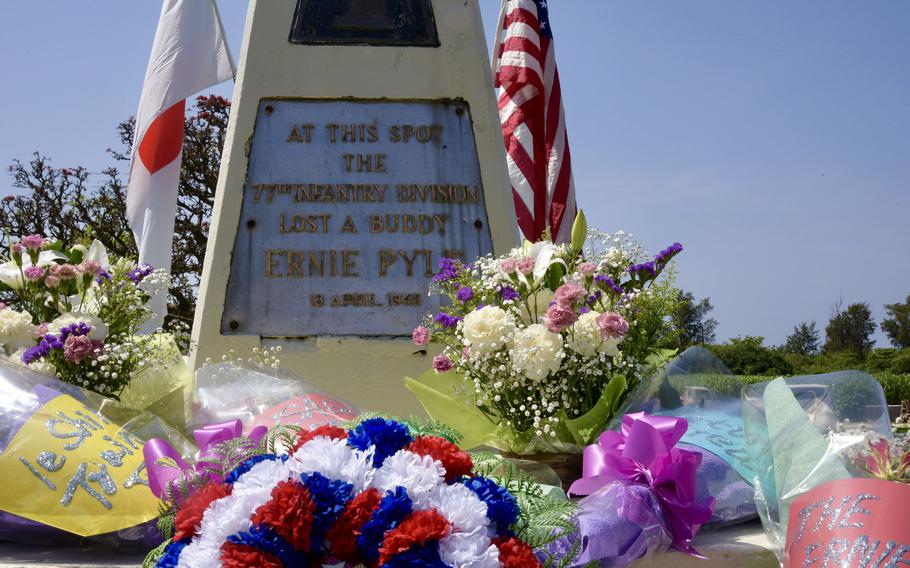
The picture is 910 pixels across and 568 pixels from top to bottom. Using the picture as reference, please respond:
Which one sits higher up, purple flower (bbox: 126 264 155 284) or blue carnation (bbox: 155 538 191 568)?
purple flower (bbox: 126 264 155 284)

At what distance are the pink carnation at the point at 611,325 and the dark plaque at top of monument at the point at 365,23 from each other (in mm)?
2874

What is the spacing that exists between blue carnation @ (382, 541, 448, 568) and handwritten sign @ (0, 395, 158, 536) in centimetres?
117

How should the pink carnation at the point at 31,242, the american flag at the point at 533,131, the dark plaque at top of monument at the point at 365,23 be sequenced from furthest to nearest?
the american flag at the point at 533,131, the dark plaque at top of monument at the point at 365,23, the pink carnation at the point at 31,242

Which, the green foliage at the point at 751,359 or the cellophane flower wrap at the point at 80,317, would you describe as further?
the green foliage at the point at 751,359

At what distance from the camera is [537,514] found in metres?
2.04

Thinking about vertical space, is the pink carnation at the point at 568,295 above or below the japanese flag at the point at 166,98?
below

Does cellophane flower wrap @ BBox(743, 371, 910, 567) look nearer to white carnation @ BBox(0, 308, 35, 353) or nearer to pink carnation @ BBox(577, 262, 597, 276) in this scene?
pink carnation @ BBox(577, 262, 597, 276)

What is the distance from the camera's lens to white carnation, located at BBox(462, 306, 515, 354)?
3.10 meters

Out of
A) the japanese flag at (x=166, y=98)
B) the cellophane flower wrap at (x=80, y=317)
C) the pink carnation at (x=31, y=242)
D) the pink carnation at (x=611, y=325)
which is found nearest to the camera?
the pink carnation at (x=611, y=325)

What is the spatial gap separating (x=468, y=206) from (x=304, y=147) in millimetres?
981

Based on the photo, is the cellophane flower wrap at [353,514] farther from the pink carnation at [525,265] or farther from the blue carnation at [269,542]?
the pink carnation at [525,265]

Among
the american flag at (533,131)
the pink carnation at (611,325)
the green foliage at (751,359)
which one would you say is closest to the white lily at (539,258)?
the pink carnation at (611,325)

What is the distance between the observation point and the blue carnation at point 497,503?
74.0 inches

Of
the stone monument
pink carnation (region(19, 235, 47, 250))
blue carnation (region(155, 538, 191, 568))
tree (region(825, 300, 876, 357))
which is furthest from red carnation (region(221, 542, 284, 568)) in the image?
tree (region(825, 300, 876, 357))
